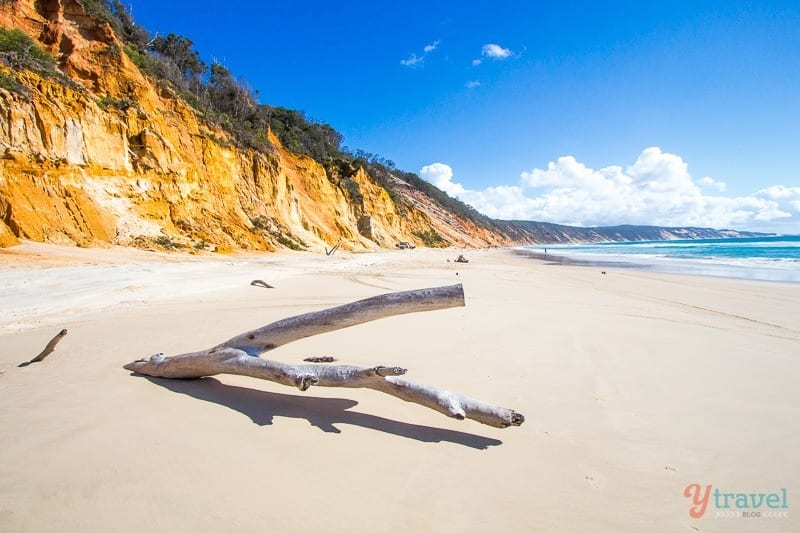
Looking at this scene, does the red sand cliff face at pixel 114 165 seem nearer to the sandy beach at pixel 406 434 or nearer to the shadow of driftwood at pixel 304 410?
the sandy beach at pixel 406 434

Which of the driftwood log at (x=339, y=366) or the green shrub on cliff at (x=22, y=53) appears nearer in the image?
the driftwood log at (x=339, y=366)

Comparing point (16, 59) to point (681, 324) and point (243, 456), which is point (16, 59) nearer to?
A: point (243, 456)

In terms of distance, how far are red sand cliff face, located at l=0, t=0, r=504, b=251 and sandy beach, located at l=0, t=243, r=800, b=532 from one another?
33.1ft

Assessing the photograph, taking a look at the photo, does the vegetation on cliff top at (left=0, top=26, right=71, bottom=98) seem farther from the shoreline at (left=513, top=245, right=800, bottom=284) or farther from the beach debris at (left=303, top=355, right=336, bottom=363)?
the shoreline at (left=513, top=245, right=800, bottom=284)

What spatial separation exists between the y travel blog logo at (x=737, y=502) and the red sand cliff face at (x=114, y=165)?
1613cm

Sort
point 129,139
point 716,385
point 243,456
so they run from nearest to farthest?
point 243,456
point 716,385
point 129,139

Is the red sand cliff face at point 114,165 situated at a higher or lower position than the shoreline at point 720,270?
higher

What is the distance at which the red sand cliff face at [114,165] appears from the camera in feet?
41.3

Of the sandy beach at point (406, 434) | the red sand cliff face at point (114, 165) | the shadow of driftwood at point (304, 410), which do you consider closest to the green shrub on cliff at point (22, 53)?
the red sand cliff face at point (114, 165)

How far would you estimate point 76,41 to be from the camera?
1797 centimetres

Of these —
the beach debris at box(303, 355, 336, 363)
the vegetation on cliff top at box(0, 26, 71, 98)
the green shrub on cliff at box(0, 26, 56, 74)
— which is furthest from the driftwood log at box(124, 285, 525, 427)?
the green shrub on cliff at box(0, 26, 56, 74)

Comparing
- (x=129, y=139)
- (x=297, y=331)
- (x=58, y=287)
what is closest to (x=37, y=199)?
(x=129, y=139)

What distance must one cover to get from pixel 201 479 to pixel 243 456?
276 millimetres

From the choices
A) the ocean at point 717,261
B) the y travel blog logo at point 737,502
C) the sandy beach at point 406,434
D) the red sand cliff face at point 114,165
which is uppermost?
the red sand cliff face at point 114,165
